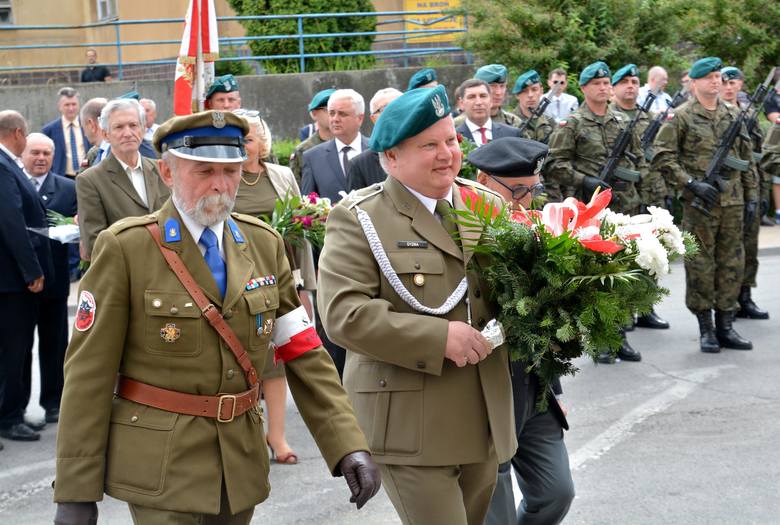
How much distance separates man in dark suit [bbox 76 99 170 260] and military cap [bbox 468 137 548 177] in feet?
8.63

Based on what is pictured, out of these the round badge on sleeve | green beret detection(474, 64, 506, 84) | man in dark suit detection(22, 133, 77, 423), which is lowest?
man in dark suit detection(22, 133, 77, 423)

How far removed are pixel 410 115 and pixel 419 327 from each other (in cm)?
71

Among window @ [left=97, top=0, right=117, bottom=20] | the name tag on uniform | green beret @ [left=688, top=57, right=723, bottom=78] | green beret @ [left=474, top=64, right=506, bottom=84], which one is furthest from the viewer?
window @ [left=97, top=0, right=117, bottom=20]

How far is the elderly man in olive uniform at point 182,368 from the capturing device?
3346mm

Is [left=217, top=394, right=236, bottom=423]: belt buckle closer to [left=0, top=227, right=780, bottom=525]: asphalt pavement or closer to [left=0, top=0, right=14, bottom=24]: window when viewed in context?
[left=0, top=227, right=780, bottom=525]: asphalt pavement

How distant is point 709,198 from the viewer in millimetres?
9250

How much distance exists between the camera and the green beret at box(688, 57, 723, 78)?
9188mm

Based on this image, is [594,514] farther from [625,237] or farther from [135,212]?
[135,212]

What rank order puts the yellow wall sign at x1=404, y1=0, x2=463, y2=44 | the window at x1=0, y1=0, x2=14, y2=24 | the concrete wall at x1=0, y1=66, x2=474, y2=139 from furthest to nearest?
the window at x1=0, y1=0, x2=14, y2=24, the yellow wall sign at x1=404, y1=0, x2=463, y2=44, the concrete wall at x1=0, y1=66, x2=474, y2=139

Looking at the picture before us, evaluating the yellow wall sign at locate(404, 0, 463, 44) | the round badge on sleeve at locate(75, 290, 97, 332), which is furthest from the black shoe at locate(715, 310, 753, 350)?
the yellow wall sign at locate(404, 0, 463, 44)

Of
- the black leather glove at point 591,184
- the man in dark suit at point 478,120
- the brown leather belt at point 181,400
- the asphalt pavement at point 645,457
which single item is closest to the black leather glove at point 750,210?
the asphalt pavement at point 645,457

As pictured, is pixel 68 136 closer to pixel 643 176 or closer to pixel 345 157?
pixel 345 157

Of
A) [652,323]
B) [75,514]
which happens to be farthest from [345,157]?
[75,514]

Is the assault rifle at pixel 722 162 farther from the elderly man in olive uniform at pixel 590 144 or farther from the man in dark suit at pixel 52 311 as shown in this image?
the man in dark suit at pixel 52 311
